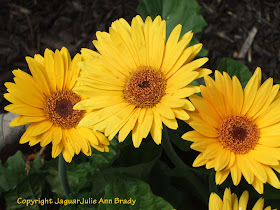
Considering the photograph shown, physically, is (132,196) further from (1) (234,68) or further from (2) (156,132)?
(1) (234,68)

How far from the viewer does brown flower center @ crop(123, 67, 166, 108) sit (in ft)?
6.36

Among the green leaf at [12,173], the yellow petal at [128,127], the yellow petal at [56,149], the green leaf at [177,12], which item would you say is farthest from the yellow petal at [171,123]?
the green leaf at [12,173]

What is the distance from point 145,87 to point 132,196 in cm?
56

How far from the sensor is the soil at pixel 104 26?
11.5ft

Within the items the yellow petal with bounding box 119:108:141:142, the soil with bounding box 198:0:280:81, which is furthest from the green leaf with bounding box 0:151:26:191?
the soil with bounding box 198:0:280:81

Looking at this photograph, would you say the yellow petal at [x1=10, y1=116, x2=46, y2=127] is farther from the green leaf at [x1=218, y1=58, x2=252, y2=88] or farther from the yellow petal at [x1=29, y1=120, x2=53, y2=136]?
the green leaf at [x1=218, y1=58, x2=252, y2=88]

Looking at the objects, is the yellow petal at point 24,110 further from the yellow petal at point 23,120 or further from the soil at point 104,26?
the soil at point 104,26

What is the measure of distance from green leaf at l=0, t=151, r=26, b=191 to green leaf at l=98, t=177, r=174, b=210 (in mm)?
792

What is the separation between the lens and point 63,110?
2090 millimetres

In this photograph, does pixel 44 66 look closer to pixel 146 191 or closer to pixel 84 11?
pixel 146 191

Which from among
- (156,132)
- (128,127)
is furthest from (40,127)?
(156,132)

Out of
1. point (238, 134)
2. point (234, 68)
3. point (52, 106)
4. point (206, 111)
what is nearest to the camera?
point (206, 111)

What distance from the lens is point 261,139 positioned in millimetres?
1989

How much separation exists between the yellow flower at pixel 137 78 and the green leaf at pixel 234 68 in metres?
0.72
